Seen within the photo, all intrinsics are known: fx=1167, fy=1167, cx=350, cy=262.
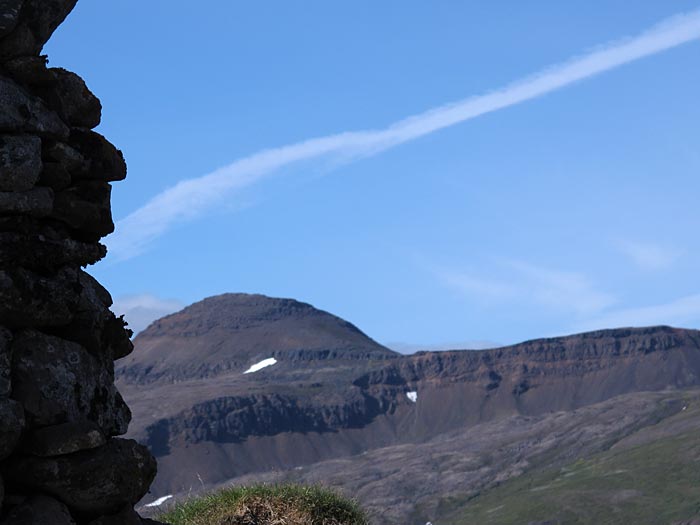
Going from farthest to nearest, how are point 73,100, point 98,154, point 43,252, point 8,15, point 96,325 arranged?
point 73,100, point 98,154, point 96,325, point 8,15, point 43,252

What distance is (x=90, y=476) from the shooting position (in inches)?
704

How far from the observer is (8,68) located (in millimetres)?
19547

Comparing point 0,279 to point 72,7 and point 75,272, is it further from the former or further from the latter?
point 72,7

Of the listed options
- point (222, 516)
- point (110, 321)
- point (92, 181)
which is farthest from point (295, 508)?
point (92, 181)

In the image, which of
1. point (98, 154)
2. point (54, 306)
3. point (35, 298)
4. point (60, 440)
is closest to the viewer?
point (60, 440)

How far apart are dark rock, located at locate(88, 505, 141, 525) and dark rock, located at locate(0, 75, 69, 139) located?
251 inches

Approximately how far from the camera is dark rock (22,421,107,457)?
1761 cm

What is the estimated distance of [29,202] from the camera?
18.8 m

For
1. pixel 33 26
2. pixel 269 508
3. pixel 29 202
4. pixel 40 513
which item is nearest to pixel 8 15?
pixel 33 26

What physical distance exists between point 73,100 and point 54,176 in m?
1.91

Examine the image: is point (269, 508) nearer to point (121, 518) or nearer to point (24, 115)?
point (121, 518)

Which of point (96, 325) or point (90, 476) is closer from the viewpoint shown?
point (90, 476)

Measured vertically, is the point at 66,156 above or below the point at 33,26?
below

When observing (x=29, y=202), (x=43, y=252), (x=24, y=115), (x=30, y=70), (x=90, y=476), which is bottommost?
(x=90, y=476)
